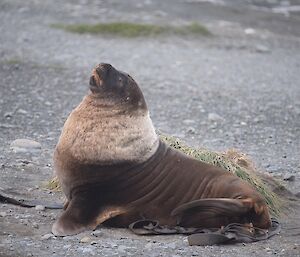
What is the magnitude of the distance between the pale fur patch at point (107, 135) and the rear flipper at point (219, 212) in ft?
1.46

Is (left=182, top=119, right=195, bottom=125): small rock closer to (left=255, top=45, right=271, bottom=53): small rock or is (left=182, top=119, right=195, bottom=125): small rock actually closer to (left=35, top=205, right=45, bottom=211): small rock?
(left=35, top=205, right=45, bottom=211): small rock

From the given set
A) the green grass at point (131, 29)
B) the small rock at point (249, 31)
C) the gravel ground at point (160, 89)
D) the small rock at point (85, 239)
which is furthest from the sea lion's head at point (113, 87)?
the small rock at point (249, 31)

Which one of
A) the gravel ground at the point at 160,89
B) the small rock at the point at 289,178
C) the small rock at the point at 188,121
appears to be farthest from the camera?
the small rock at the point at 188,121

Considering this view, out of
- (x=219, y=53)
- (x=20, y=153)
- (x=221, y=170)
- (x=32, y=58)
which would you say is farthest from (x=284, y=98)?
(x=221, y=170)

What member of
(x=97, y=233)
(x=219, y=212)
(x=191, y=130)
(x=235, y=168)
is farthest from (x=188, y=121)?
(x=97, y=233)

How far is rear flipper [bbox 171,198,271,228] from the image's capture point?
555cm

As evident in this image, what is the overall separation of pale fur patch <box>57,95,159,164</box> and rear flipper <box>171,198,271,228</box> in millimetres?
444

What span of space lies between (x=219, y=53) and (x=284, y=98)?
7.99 feet

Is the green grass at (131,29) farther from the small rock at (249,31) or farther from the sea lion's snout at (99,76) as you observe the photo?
the sea lion's snout at (99,76)

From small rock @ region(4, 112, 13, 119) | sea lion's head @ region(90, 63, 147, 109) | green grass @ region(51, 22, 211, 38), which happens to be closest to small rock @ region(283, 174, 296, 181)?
sea lion's head @ region(90, 63, 147, 109)

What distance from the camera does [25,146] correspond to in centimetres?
770

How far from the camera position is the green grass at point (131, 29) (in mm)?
13828

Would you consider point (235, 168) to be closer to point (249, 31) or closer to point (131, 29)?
point (131, 29)

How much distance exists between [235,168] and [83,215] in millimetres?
1446
